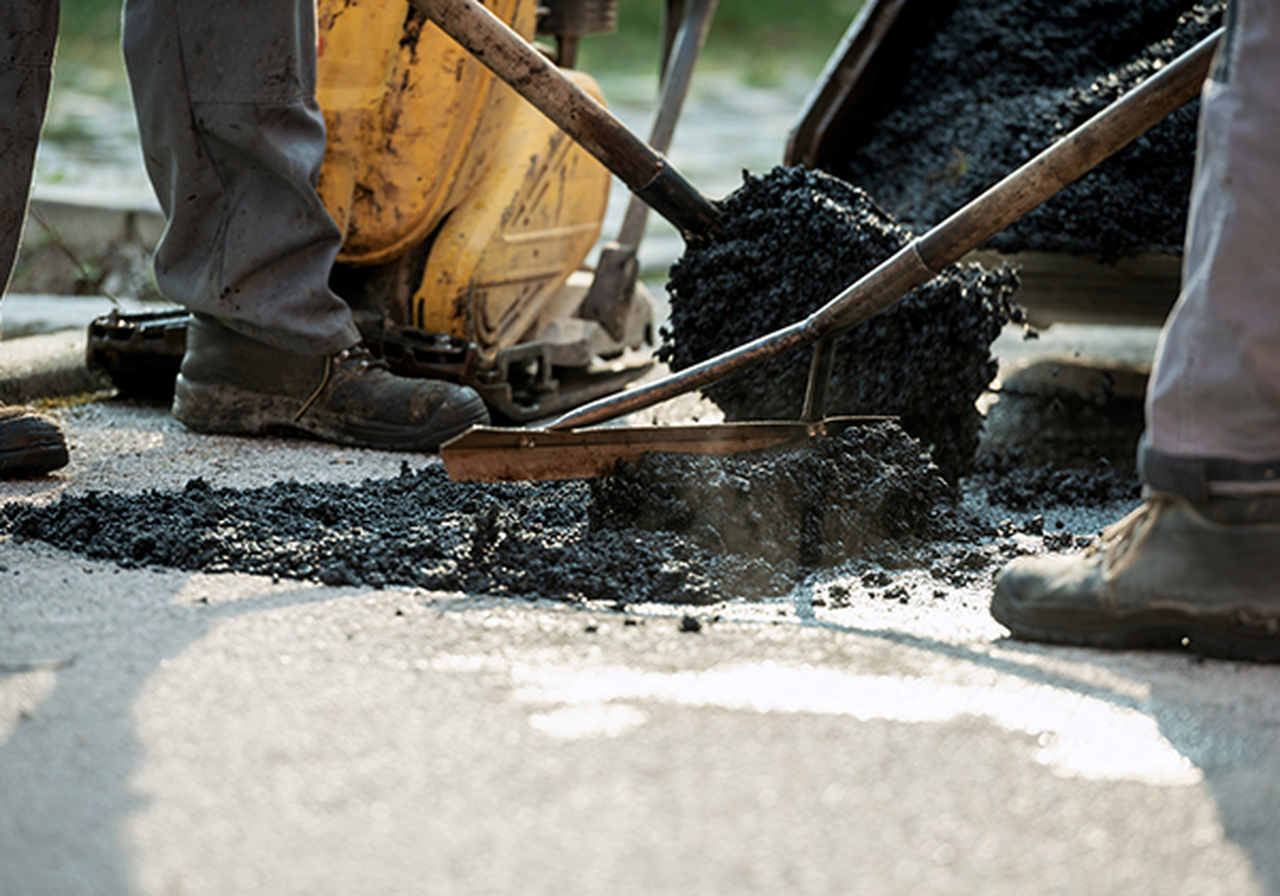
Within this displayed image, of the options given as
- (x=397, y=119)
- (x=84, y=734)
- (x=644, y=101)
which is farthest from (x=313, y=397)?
(x=644, y=101)

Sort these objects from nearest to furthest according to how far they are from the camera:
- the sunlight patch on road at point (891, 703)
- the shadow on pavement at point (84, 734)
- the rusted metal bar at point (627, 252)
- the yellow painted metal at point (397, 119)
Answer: the shadow on pavement at point (84, 734) < the sunlight patch on road at point (891, 703) < the yellow painted metal at point (397, 119) < the rusted metal bar at point (627, 252)

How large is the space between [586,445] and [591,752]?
74 cm

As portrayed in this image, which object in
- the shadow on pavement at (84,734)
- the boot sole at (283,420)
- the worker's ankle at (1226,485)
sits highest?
the worker's ankle at (1226,485)

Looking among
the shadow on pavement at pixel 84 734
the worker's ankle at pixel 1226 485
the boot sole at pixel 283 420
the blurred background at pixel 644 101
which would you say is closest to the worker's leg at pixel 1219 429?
the worker's ankle at pixel 1226 485

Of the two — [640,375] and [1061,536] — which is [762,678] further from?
[640,375]

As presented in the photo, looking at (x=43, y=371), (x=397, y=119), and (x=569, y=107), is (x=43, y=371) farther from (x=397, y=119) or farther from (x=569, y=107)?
(x=569, y=107)

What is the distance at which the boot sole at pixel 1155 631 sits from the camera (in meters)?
1.51

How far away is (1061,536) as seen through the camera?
2.12 m

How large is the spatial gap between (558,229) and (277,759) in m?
1.99

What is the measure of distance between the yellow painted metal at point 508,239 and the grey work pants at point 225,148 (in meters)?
0.30

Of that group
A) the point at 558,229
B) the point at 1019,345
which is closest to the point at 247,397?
the point at 558,229

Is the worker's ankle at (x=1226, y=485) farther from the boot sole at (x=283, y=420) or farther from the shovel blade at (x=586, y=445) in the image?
the boot sole at (x=283, y=420)

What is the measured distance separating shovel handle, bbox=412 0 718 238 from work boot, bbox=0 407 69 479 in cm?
93

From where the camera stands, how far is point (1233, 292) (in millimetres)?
1426
